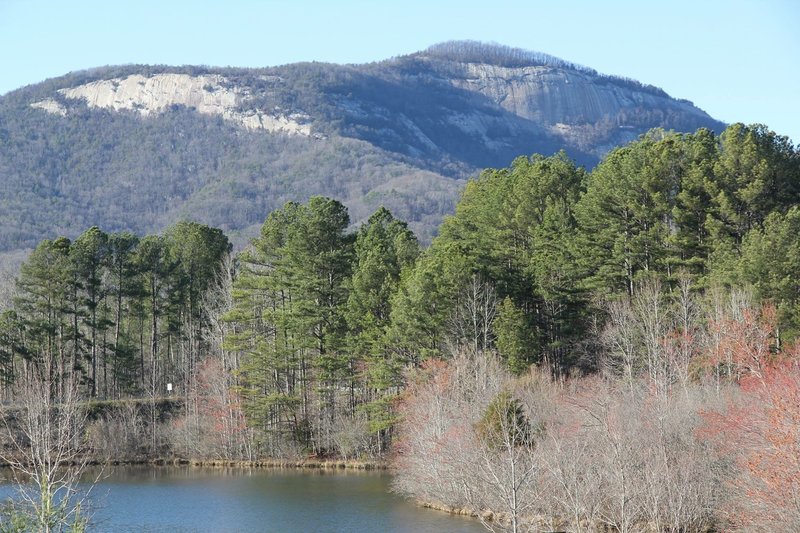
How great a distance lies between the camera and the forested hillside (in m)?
39.5

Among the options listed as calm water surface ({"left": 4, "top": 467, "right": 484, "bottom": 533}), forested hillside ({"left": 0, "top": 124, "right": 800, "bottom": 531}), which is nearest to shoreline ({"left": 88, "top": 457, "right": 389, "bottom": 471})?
forested hillside ({"left": 0, "top": 124, "right": 800, "bottom": 531})

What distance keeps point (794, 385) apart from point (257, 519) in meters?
23.0

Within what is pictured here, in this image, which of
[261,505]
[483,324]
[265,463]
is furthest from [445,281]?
[265,463]

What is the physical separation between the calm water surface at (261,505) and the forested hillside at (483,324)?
2.22 metres

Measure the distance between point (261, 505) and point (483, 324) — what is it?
1672 cm

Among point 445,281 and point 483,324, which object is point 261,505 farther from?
point 483,324

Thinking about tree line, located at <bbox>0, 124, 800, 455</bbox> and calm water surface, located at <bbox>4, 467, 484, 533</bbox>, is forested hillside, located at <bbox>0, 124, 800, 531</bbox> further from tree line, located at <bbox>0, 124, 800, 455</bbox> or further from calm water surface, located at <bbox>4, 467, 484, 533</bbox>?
calm water surface, located at <bbox>4, 467, 484, 533</bbox>

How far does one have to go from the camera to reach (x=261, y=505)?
46250 millimetres

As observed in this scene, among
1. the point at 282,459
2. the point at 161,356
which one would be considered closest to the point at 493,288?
the point at 282,459

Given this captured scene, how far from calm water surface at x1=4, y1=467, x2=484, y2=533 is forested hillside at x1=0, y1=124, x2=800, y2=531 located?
2.22 m

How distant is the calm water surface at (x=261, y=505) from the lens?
40.3m

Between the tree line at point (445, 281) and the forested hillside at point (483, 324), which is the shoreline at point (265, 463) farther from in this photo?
the tree line at point (445, 281)

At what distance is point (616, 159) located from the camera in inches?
2483

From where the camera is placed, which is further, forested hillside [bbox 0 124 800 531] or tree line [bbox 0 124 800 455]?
tree line [bbox 0 124 800 455]
